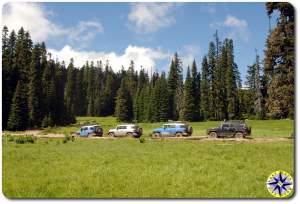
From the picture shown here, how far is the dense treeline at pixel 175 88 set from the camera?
16750mm

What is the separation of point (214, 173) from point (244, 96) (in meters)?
17.7

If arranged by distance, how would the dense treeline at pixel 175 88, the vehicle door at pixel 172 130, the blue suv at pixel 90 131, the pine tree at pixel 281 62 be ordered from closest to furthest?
the pine tree at pixel 281 62 → the dense treeline at pixel 175 88 → the vehicle door at pixel 172 130 → the blue suv at pixel 90 131

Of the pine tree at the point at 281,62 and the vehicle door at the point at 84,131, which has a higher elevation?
the pine tree at the point at 281,62

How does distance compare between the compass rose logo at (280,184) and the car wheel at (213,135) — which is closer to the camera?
the compass rose logo at (280,184)

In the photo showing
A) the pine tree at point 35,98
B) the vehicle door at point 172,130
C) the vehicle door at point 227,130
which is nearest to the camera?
the pine tree at point 35,98

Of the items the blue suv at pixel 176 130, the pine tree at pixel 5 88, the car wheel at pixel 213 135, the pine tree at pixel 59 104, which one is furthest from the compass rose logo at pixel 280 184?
the blue suv at pixel 176 130

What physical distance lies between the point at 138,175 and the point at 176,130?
18.8 metres

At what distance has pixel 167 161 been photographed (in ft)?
58.0

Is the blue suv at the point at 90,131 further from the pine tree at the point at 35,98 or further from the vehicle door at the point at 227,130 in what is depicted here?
the vehicle door at the point at 227,130

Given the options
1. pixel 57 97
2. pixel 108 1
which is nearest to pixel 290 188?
pixel 108 1

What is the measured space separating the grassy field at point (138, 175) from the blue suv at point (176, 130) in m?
14.4

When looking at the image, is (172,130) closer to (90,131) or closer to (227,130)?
(227,130)

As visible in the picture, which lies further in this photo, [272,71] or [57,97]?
[57,97]

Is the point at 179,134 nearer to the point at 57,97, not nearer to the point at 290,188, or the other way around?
the point at 57,97
